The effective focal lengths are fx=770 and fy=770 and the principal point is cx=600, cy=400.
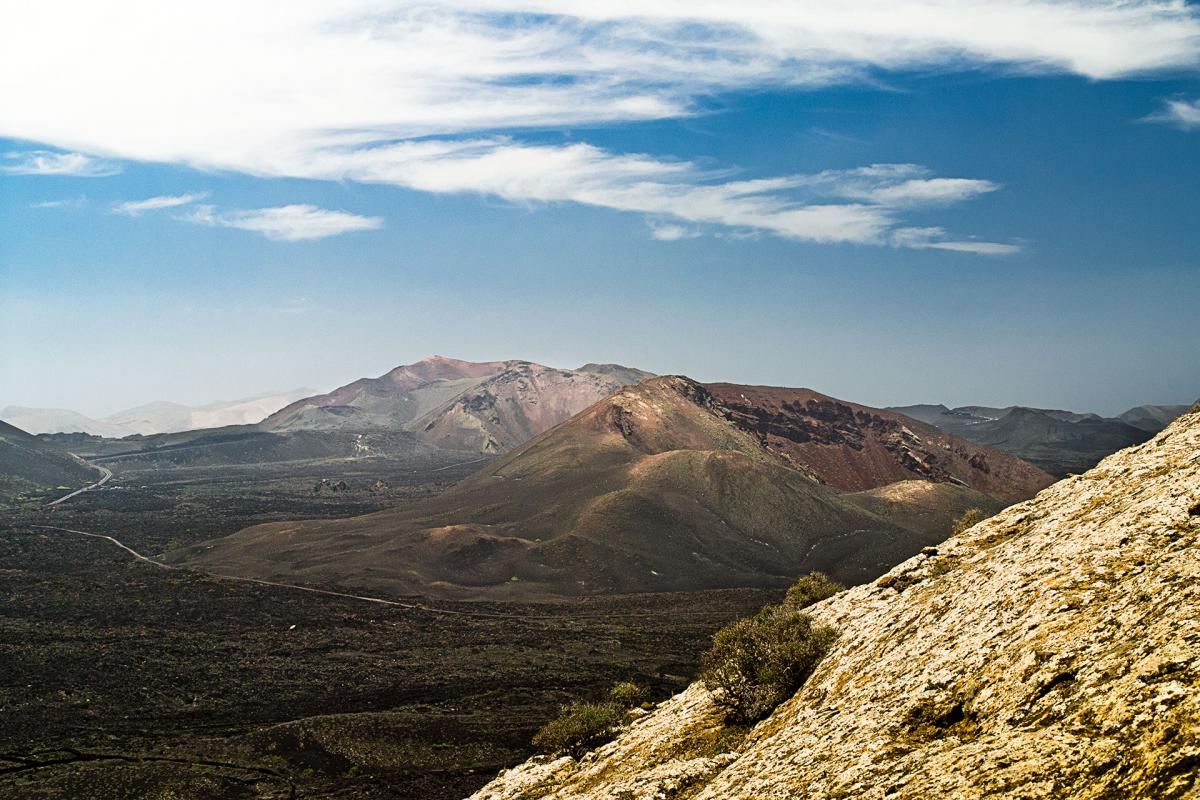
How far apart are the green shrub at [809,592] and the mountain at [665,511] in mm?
52996

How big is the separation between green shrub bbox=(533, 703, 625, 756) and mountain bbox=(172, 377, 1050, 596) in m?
56.2

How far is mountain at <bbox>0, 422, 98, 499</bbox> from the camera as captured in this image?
149 m

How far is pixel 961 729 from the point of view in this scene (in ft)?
33.2

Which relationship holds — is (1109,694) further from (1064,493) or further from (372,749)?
(372,749)

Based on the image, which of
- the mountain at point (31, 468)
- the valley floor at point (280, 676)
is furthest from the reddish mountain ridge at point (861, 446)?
the mountain at point (31, 468)

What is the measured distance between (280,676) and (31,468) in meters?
144

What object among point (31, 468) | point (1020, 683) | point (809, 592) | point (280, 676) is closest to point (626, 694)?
point (809, 592)

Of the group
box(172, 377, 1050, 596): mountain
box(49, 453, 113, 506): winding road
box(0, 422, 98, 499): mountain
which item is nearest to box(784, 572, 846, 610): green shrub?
box(172, 377, 1050, 596): mountain

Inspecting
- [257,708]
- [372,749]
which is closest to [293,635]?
[257,708]

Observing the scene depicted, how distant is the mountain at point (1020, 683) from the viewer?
771 cm

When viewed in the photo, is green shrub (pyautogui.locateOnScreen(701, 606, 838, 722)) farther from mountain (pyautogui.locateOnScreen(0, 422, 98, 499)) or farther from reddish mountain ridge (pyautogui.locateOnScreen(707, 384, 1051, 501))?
mountain (pyautogui.locateOnScreen(0, 422, 98, 499))

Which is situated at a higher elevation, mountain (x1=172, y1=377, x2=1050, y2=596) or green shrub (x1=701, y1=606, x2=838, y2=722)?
green shrub (x1=701, y1=606, x2=838, y2=722)

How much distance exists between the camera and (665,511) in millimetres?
103625

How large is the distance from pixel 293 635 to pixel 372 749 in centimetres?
2476
